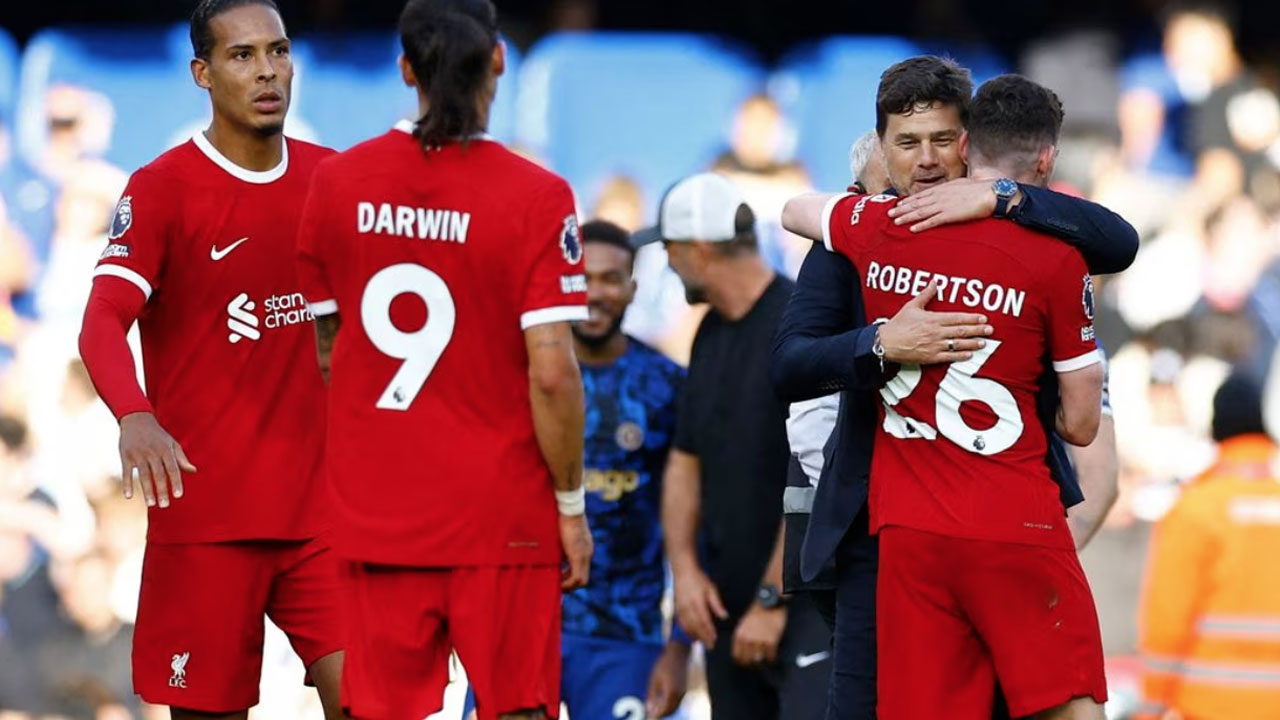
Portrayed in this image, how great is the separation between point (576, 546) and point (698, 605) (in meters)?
1.85

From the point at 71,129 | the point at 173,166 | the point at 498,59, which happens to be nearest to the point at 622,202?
the point at 71,129

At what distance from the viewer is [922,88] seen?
4.95 m

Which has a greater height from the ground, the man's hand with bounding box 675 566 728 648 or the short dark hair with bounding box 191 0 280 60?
the short dark hair with bounding box 191 0 280 60

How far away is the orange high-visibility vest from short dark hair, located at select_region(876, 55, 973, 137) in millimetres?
2746

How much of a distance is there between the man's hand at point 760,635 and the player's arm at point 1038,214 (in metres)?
1.97

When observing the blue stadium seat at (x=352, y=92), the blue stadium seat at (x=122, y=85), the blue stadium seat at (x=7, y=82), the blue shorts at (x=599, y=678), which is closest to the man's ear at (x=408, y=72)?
the blue shorts at (x=599, y=678)

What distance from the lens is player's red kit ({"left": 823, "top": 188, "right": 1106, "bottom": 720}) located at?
185 inches

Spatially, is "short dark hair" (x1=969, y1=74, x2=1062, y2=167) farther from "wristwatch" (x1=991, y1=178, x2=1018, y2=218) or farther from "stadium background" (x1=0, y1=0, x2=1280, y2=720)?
"stadium background" (x1=0, y1=0, x2=1280, y2=720)

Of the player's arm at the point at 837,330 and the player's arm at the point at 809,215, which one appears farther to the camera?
the player's arm at the point at 809,215

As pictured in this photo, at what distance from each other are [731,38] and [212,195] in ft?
26.3

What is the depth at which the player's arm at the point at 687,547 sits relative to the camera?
6.70 meters

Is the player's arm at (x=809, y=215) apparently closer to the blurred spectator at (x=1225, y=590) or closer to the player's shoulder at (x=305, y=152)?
the player's shoulder at (x=305, y=152)

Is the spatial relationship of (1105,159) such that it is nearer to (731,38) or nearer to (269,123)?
(731,38)

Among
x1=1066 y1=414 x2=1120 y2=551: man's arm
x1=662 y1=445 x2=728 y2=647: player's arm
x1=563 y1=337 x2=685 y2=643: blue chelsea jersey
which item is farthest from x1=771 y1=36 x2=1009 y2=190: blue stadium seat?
x1=1066 y1=414 x2=1120 y2=551: man's arm
